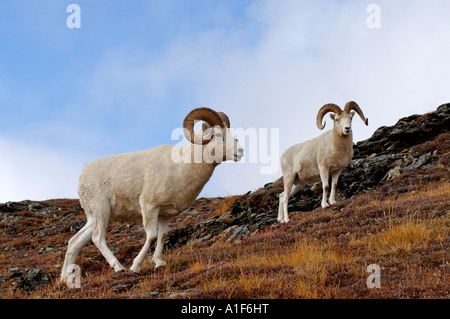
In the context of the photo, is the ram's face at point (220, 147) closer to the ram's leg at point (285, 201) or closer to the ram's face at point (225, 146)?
the ram's face at point (225, 146)

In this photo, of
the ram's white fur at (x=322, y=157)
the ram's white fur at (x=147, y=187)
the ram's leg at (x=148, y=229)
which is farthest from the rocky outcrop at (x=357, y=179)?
the ram's leg at (x=148, y=229)

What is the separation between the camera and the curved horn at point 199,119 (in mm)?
9109

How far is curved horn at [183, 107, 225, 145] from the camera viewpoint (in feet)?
29.9

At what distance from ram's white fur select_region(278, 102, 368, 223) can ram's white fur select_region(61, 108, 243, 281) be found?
24.2 ft

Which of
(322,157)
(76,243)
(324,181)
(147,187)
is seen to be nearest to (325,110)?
(322,157)

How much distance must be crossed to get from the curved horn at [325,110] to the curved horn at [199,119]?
9.23 m

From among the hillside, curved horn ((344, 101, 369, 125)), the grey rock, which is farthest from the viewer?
curved horn ((344, 101, 369, 125))

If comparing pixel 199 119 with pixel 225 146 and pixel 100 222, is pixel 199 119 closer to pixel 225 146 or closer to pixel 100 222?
pixel 225 146

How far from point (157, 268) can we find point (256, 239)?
3781 millimetres

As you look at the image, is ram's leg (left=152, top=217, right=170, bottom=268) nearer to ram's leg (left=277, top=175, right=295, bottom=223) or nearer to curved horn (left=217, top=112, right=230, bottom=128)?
curved horn (left=217, top=112, right=230, bottom=128)

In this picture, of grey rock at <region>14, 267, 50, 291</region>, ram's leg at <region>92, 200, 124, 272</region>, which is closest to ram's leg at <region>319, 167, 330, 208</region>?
ram's leg at <region>92, 200, 124, 272</region>

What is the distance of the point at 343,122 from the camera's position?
16234 mm
